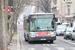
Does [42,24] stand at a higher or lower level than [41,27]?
higher

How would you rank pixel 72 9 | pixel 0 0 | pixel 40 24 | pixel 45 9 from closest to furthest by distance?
pixel 0 0 → pixel 40 24 → pixel 45 9 → pixel 72 9

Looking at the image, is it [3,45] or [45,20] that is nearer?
[3,45]

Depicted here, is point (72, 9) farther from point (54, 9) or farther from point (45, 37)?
point (45, 37)

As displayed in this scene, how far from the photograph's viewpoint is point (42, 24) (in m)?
21.8

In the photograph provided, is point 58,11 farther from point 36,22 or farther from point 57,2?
point 36,22

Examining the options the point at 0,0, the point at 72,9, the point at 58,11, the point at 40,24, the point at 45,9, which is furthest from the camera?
the point at 58,11

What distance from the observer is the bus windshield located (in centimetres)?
2175

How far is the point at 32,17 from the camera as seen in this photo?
2214cm

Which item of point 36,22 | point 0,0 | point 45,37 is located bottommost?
point 45,37

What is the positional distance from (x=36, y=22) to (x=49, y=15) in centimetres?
135

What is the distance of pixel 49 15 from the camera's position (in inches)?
875

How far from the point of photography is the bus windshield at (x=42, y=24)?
71.4 feet

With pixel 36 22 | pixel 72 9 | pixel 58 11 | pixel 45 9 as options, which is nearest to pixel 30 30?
pixel 36 22

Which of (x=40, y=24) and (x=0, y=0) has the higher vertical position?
(x=0, y=0)
